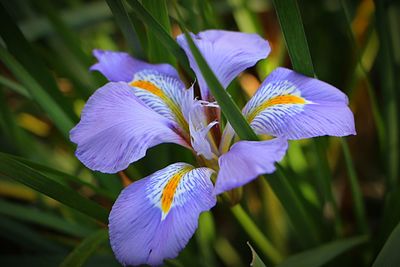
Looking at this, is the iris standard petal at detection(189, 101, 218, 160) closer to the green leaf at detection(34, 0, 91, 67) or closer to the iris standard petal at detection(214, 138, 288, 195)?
the iris standard petal at detection(214, 138, 288, 195)

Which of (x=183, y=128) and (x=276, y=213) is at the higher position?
(x=183, y=128)

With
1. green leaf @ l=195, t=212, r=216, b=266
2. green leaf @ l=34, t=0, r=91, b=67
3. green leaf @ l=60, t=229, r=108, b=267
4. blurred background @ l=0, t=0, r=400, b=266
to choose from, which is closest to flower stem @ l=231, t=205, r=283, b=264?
blurred background @ l=0, t=0, r=400, b=266

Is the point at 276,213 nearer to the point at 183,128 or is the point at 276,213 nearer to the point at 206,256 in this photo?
the point at 206,256

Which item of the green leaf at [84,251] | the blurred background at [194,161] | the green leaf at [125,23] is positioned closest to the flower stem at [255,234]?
→ the blurred background at [194,161]

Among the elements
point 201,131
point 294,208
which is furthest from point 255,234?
point 201,131

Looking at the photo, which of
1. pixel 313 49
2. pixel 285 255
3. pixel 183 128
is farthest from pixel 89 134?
pixel 313 49

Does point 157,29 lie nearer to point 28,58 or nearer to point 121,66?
point 121,66
